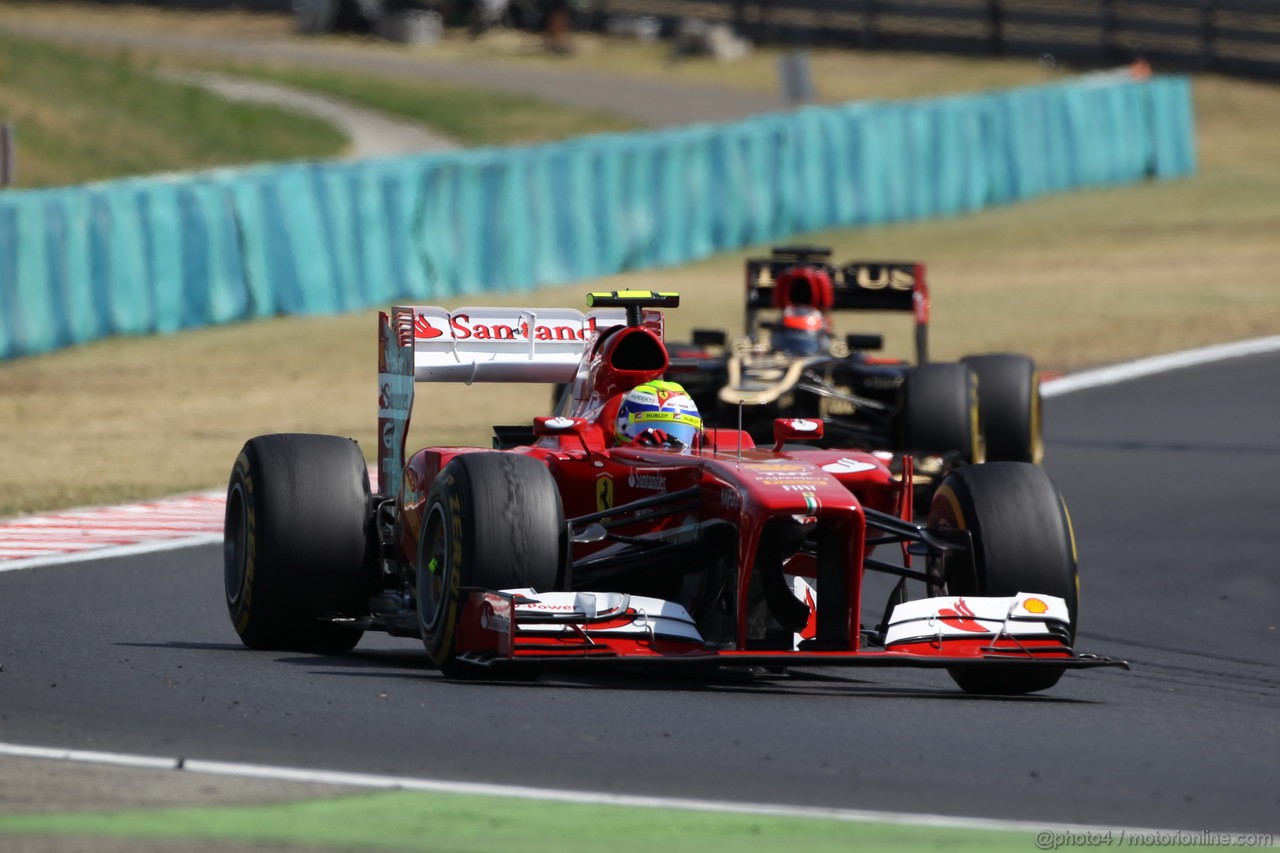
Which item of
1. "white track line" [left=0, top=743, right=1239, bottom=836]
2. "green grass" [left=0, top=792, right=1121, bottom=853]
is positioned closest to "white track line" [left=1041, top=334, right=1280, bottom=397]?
"white track line" [left=0, top=743, right=1239, bottom=836]

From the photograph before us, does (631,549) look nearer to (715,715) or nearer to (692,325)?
(715,715)

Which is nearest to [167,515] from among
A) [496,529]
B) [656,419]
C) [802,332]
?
[802,332]

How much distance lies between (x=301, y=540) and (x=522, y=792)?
334 centimetres

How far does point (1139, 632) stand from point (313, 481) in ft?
13.8

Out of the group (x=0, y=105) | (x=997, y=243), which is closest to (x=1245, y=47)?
(x=997, y=243)

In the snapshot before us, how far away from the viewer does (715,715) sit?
854 cm

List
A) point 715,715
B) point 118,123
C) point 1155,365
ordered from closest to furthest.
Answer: point 715,715, point 1155,365, point 118,123

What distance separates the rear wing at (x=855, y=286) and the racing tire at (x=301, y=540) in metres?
7.94

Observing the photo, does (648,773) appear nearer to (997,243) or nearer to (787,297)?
(787,297)

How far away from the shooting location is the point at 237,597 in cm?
1050

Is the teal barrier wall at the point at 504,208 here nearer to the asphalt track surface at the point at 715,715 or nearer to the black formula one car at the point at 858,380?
the black formula one car at the point at 858,380

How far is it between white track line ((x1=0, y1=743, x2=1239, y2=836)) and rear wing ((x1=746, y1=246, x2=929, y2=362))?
1074 cm

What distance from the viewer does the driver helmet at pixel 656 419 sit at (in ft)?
33.3

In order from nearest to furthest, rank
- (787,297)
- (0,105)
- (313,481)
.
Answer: (313,481) → (787,297) → (0,105)
